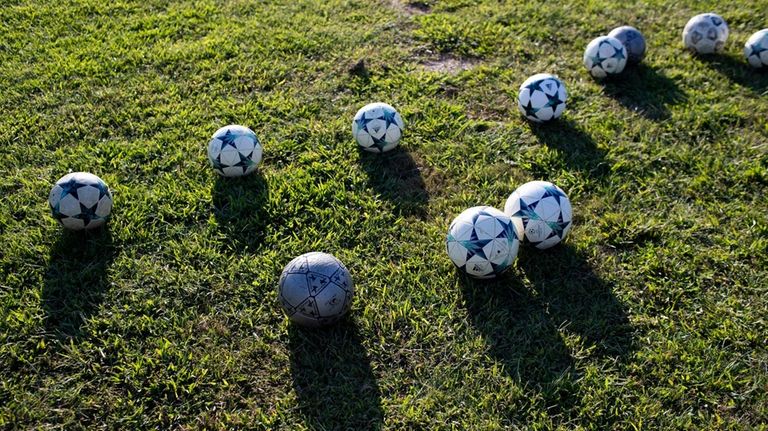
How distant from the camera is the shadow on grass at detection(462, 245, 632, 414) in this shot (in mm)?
4199

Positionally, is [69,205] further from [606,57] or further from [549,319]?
[606,57]

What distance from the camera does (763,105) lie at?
7020 mm

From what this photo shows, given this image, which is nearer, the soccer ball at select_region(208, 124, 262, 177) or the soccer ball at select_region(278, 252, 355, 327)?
the soccer ball at select_region(278, 252, 355, 327)

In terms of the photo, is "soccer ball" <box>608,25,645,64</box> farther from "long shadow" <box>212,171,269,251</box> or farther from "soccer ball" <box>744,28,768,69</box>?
"long shadow" <box>212,171,269,251</box>

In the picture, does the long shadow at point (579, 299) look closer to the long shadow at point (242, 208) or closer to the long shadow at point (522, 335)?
the long shadow at point (522, 335)

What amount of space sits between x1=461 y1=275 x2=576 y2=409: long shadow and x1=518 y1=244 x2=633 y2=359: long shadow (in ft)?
0.46

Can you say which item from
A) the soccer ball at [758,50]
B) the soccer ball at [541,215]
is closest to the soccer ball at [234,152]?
the soccer ball at [541,215]

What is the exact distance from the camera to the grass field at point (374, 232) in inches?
161

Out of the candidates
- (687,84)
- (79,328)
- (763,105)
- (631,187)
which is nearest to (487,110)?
(631,187)

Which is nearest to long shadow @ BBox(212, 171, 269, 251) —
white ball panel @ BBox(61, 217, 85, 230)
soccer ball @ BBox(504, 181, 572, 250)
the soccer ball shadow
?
white ball panel @ BBox(61, 217, 85, 230)

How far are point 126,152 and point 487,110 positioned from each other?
12.8 feet

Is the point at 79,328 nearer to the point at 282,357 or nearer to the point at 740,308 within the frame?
the point at 282,357

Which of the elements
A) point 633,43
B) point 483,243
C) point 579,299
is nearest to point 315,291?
point 483,243

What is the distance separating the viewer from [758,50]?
7.49m
